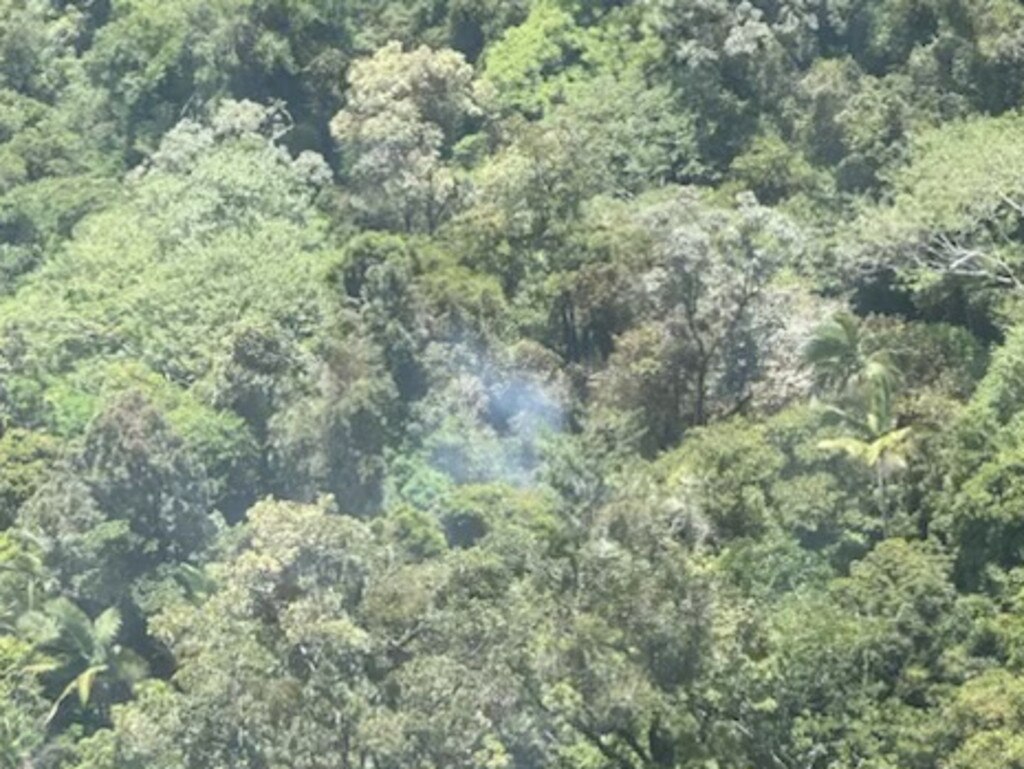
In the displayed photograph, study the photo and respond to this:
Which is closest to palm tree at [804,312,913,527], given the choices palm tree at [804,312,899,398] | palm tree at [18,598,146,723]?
palm tree at [804,312,899,398]

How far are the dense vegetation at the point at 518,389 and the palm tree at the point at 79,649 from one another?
0.28 ft

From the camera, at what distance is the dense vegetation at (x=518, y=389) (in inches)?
1120

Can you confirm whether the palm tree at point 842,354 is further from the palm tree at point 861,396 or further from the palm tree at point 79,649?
the palm tree at point 79,649

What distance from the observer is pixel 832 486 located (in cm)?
3472

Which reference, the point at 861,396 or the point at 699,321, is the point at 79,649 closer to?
the point at 699,321

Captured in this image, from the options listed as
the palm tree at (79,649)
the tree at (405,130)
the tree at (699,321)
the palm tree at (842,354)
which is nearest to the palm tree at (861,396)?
the palm tree at (842,354)

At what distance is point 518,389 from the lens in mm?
42406

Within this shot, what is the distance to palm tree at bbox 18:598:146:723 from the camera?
1507 inches

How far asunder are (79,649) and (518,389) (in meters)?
→ 9.44

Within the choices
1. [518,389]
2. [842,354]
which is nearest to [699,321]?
[518,389]

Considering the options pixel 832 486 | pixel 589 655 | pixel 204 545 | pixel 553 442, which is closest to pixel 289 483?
pixel 204 545

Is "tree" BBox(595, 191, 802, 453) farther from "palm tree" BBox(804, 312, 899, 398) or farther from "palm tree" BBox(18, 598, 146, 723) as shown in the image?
"palm tree" BBox(18, 598, 146, 723)

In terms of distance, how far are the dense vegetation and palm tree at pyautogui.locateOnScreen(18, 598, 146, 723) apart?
0.08m

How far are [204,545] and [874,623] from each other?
50.8 feet
